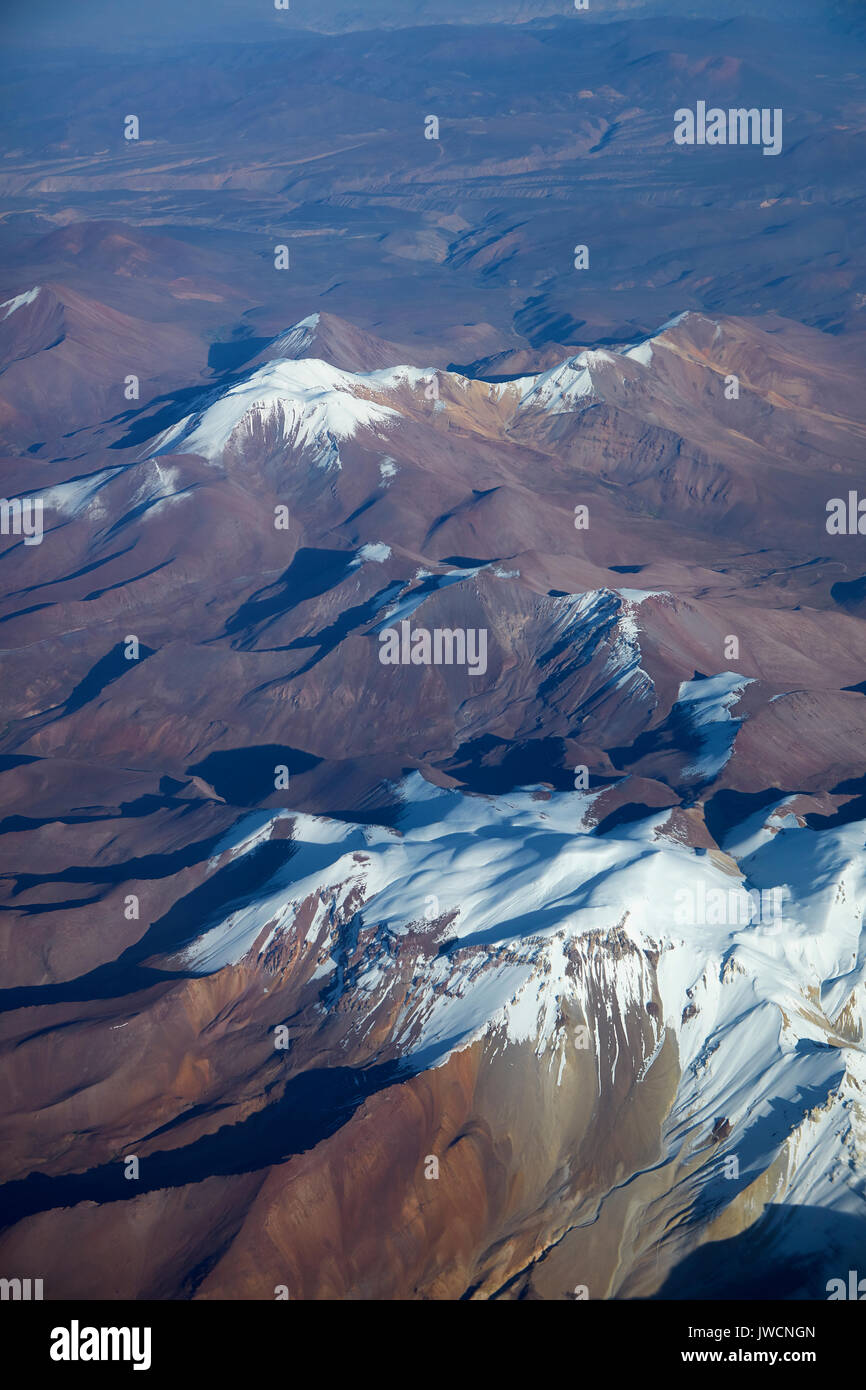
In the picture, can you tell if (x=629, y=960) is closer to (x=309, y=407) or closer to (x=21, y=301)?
(x=309, y=407)

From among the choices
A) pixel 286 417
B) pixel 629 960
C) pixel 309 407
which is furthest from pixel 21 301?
pixel 629 960

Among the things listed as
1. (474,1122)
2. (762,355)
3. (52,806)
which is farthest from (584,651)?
(762,355)

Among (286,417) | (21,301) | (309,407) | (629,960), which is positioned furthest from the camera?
(21,301)

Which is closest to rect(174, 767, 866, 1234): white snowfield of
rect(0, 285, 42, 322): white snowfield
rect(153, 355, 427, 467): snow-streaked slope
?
rect(153, 355, 427, 467): snow-streaked slope

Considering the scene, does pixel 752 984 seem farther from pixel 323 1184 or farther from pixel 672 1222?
pixel 323 1184

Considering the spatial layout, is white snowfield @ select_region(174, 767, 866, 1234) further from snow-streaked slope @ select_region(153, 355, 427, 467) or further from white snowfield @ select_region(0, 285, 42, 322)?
white snowfield @ select_region(0, 285, 42, 322)

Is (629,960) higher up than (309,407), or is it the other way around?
(309,407)

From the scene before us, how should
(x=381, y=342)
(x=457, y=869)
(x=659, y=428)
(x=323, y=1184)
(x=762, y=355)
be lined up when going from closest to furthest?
1. (x=323, y=1184)
2. (x=457, y=869)
3. (x=659, y=428)
4. (x=762, y=355)
5. (x=381, y=342)
